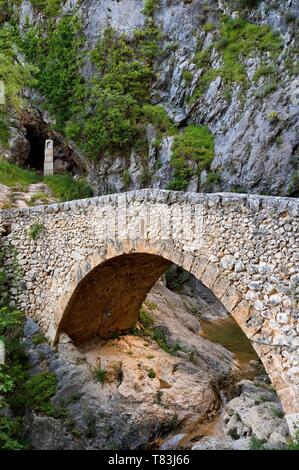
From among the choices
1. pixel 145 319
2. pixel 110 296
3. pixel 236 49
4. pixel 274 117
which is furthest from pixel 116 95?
pixel 110 296

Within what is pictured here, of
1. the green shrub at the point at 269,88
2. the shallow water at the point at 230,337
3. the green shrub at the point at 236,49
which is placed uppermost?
the green shrub at the point at 236,49

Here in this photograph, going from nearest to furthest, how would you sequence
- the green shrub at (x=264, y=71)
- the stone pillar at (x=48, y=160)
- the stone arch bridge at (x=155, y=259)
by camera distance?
the stone arch bridge at (x=155, y=259) → the green shrub at (x=264, y=71) → the stone pillar at (x=48, y=160)

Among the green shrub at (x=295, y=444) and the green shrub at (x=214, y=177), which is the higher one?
the green shrub at (x=214, y=177)

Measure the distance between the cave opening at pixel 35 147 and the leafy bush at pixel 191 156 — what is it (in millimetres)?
11684

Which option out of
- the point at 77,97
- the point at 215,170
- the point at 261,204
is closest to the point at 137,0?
the point at 77,97

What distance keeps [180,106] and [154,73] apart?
1949 millimetres

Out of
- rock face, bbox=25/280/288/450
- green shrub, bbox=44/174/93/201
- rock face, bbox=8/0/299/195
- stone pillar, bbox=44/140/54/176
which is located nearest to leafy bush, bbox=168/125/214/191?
rock face, bbox=8/0/299/195

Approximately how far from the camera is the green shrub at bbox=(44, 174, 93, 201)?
18906mm

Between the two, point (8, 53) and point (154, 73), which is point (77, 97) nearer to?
point (154, 73)

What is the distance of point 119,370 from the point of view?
10344 millimetres

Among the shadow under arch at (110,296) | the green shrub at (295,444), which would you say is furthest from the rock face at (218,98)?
the green shrub at (295,444)

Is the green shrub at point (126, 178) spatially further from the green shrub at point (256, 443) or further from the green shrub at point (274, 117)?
the green shrub at point (256, 443)

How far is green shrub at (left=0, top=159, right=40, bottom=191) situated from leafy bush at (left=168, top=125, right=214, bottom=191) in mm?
6944

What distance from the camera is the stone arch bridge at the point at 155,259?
6332 millimetres
